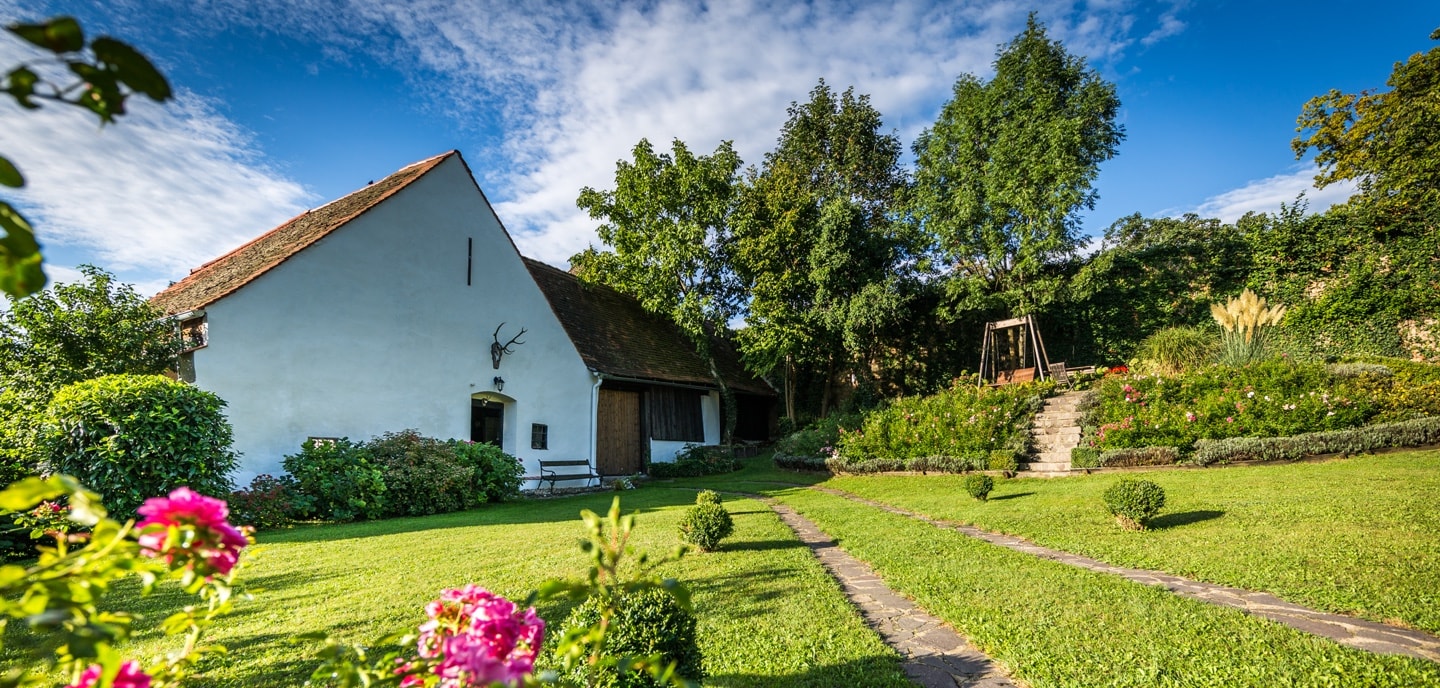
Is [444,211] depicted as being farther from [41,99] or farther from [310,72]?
[41,99]

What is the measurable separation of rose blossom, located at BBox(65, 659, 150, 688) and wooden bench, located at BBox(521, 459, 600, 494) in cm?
1286

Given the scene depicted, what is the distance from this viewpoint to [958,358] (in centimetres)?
2022

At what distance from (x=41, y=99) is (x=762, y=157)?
23516 millimetres

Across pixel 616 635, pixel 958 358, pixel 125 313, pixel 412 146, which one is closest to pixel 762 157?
pixel 958 358

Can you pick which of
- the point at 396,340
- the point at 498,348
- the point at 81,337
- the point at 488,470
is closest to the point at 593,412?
the point at 498,348

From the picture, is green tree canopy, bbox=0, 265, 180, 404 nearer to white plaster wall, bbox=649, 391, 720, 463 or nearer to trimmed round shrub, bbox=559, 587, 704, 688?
trimmed round shrub, bbox=559, 587, 704, 688

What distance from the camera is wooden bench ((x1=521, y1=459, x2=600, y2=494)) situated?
1384cm

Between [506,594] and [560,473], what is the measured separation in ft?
32.9

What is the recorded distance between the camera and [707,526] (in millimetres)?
6324

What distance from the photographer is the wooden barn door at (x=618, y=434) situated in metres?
16.0

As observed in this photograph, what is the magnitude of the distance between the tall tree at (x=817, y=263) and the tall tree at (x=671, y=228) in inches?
38.4

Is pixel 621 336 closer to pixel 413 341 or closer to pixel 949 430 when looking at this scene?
pixel 413 341

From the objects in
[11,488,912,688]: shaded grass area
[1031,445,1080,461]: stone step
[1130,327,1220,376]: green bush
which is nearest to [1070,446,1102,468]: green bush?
[1031,445,1080,461]: stone step

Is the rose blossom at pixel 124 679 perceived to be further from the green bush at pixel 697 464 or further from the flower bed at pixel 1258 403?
the green bush at pixel 697 464
